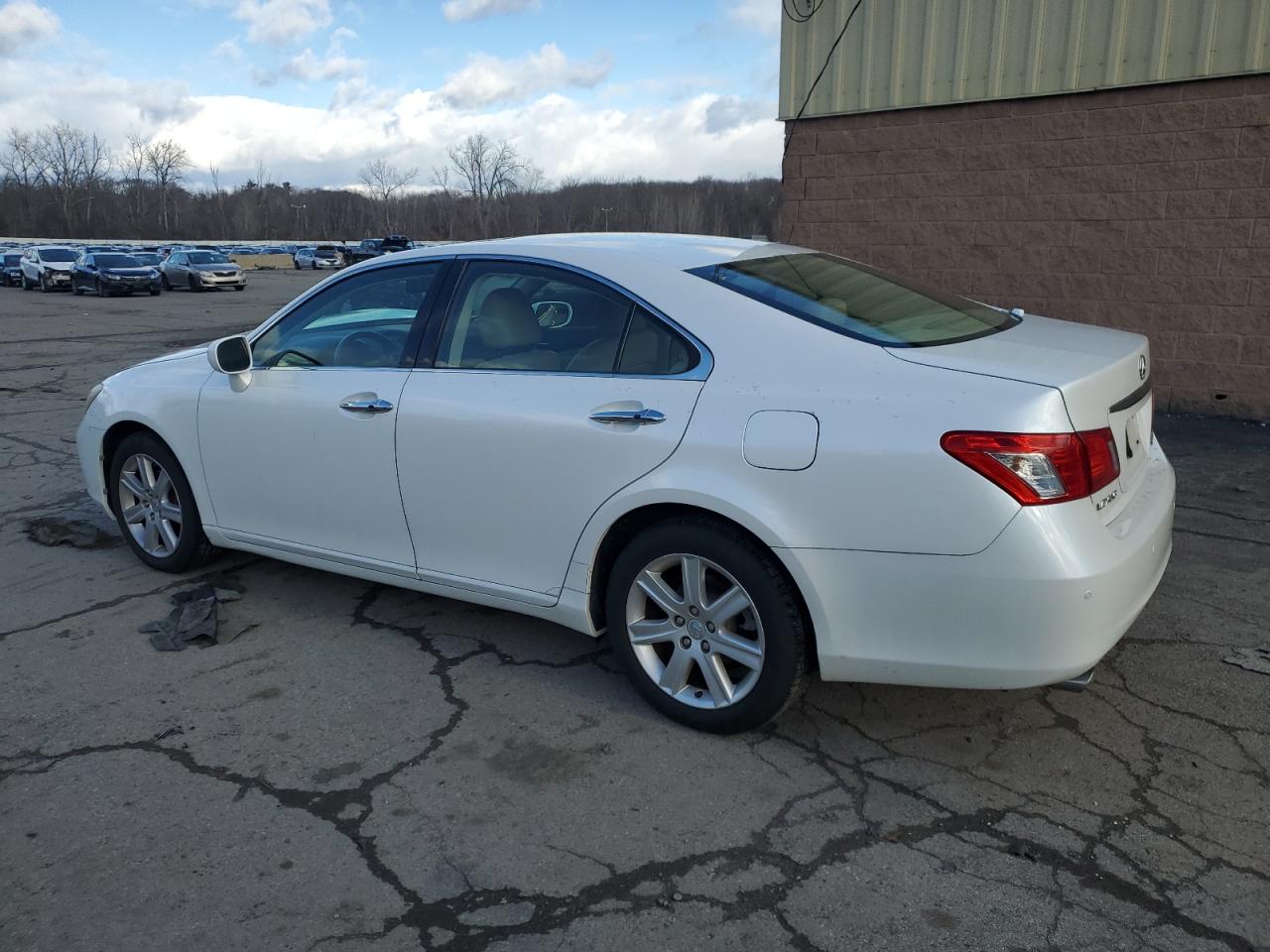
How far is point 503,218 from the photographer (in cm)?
10106

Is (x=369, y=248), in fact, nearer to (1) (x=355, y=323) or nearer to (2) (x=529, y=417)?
(1) (x=355, y=323)

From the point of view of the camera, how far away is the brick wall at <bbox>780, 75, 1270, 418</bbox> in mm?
7605

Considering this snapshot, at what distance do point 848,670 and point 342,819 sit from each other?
1.56m

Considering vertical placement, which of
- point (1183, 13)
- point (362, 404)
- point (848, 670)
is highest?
point (1183, 13)

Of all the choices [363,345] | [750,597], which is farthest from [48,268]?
[750,597]

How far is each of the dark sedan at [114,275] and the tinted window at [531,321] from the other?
3215 cm

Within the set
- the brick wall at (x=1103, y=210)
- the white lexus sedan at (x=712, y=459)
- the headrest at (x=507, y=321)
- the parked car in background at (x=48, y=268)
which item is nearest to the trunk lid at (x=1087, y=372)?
the white lexus sedan at (x=712, y=459)

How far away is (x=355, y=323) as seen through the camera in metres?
4.23

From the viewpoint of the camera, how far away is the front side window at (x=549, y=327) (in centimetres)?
334

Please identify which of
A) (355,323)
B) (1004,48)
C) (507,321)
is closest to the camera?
(507,321)

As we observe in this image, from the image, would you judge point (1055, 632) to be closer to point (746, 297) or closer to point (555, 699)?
point (746, 297)

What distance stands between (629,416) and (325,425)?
146 centimetres

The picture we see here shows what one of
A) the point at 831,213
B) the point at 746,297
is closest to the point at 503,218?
the point at 831,213

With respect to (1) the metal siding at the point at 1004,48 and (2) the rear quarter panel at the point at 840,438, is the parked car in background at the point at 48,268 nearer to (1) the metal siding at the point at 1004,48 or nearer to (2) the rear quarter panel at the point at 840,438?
(1) the metal siding at the point at 1004,48
